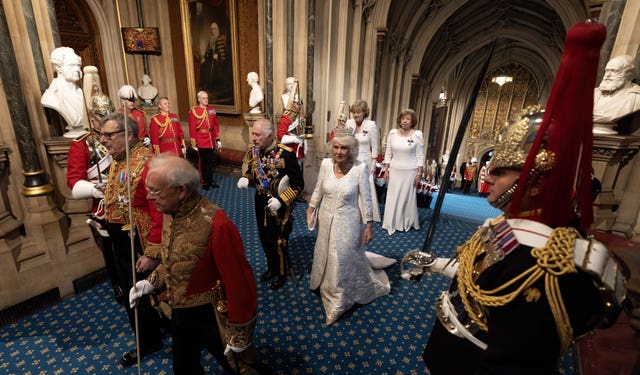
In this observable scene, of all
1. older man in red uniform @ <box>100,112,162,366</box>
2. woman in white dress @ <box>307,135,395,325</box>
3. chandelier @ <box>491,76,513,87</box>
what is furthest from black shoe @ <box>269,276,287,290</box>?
chandelier @ <box>491,76,513,87</box>

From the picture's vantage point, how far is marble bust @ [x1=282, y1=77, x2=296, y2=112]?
5.96m

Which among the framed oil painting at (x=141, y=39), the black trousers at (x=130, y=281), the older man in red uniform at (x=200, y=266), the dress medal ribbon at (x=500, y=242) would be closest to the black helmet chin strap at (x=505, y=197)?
the dress medal ribbon at (x=500, y=242)

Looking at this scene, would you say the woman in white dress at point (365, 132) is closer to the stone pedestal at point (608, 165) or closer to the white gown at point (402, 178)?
the white gown at point (402, 178)

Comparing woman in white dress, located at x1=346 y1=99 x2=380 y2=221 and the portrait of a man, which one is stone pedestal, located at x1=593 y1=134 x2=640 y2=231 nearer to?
woman in white dress, located at x1=346 y1=99 x2=380 y2=221

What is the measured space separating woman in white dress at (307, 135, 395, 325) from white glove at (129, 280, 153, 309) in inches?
61.1

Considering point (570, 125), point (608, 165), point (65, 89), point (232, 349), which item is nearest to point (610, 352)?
point (570, 125)

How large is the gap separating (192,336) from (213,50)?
7.79 metres

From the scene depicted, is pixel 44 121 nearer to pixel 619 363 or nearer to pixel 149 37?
pixel 619 363

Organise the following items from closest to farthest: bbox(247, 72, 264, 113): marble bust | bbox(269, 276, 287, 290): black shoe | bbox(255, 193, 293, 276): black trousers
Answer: bbox(255, 193, 293, 276): black trousers
bbox(269, 276, 287, 290): black shoe
bbox(247, 72, 264, 113): marble bust

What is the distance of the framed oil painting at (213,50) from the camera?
7.28m

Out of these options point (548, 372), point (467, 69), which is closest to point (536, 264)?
point (548, 372)

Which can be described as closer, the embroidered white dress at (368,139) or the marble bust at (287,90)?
the embroidered white dress at (368,139)

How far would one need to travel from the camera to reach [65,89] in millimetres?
2801

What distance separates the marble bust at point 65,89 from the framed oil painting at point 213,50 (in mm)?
4976
